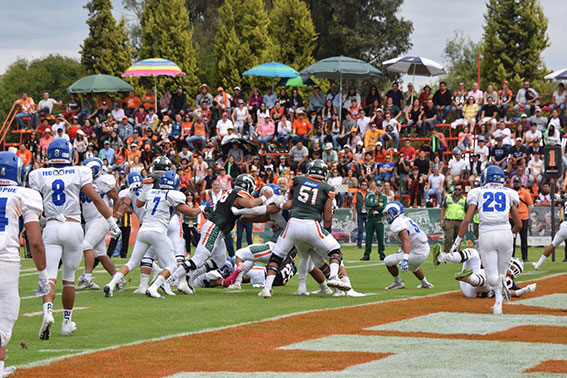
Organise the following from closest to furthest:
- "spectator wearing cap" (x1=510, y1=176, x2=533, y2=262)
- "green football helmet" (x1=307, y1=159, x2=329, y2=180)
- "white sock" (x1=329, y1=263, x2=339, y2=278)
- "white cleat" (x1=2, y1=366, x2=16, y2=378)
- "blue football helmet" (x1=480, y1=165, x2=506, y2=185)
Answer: "white cleat" (x1=2, y1=366, x2=16, y2=378) < "blue football helmet" (x1=480, y1=165, x2=506, y2=185) < "white sock" (x1=329, y1=263, x2=339, y2=278) < "green football helmet" (x1=307, y1=159, x2=329, y2=180) < "spectator wearing cap" (x1=510, y1=176, x2=533, y2=262)

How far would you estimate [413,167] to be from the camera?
86.9ft

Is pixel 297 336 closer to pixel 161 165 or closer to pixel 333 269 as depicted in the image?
pixel 333 269

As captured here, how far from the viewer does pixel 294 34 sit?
45.9m

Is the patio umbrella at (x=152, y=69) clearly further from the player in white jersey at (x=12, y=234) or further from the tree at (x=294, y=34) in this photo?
the player in white jersey at (x=12, y=234)

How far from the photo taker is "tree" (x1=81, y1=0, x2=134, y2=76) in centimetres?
4962

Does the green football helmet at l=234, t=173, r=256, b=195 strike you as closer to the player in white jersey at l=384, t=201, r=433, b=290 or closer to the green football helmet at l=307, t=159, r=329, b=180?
the green football helmet at l=307, t=159, r=329, b=180

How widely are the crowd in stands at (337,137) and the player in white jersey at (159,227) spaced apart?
34.5 ft

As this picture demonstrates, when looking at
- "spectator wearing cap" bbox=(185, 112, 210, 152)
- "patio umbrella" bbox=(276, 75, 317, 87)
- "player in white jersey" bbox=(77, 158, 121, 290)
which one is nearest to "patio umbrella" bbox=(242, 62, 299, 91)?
"patio umbrella" bbox=(276, 75, 317, 87)

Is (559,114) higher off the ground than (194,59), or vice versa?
(194,59)

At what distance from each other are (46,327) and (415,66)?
2400cm

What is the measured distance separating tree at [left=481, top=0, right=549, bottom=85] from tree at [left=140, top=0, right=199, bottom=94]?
1565 cm

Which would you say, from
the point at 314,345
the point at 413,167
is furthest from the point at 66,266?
the point at 413,167

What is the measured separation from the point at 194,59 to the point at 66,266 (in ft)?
126

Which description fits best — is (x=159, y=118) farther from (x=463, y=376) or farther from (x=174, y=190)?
(x=463, y=376)
